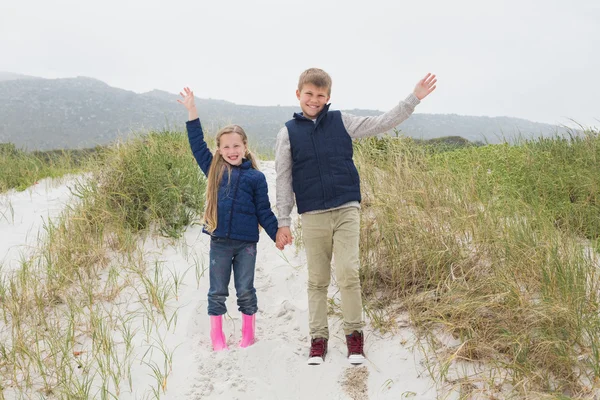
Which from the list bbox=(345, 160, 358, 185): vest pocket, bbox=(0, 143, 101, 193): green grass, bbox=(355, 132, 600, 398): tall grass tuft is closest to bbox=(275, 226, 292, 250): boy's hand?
bbox=(345, 160, 358, 185): vest pocket

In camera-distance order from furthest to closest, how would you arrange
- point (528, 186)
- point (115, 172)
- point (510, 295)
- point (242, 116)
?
point (242, 116) < point (115, 172) < point (528, 186) < point (510, 295)

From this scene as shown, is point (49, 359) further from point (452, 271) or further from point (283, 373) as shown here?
point (452, 271)

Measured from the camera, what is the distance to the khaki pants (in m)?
3.16

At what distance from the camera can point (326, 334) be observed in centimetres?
329

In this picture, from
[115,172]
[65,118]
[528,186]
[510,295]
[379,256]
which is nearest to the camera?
[510,295]

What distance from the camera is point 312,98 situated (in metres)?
3.25

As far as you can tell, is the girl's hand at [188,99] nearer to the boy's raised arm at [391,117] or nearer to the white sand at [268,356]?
the boy's raised arm at [391,117]

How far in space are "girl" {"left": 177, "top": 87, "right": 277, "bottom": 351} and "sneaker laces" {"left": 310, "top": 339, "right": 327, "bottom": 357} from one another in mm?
554

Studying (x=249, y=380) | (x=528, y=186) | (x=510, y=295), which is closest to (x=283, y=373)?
(x=249, y=380)

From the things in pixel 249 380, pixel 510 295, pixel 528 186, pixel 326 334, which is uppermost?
pixel 528 186

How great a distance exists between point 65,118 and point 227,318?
5847 centimetres

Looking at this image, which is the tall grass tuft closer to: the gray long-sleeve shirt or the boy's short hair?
the gray long-sleeve shirt

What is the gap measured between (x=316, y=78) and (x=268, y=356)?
2090 millimetres

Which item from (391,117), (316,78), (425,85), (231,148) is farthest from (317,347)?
(425,85)
